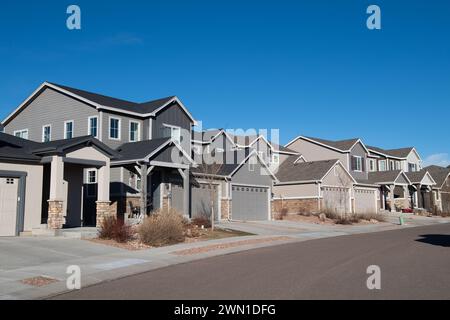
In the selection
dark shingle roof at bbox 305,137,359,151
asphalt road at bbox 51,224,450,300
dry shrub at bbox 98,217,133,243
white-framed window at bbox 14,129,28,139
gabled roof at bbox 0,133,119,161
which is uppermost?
dark shingle roof at bbox 305,137,359,151

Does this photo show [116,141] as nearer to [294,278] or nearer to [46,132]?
[46,132]

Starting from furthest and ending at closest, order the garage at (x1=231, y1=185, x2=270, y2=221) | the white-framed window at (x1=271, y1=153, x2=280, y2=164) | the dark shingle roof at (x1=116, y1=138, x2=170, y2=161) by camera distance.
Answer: the white-framed window at (x1=271, y1=153, x2=280, y2=164) → the garage at (x1=231, y1=185, x2=270, y2=221) → the dark shingle roof at (x1=116, y1=138, x2=170, y2=161)

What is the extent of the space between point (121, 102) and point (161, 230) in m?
16.6

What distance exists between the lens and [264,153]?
50.0m

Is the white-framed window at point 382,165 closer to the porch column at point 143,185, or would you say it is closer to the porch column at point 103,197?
the porch column at point 143,185

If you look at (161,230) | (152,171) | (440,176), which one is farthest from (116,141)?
(440,176)

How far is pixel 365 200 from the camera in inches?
1898

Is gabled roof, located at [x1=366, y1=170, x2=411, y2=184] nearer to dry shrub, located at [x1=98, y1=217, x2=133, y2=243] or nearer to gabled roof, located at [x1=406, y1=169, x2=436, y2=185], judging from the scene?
gabled roof, located at [x1=406, y1=169, x2=436, y2=185]

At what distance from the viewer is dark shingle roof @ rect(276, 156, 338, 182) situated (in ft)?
140

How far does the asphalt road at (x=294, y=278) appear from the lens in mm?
9469

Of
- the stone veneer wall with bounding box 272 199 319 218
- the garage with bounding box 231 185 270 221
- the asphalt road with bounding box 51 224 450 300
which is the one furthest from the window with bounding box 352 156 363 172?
the asphalt road with bounding box 51 224 450 300

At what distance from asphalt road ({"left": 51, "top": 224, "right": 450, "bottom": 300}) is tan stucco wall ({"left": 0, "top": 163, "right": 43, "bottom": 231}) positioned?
8915mm

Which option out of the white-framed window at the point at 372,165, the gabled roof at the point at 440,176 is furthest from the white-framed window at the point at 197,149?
the gabled roof at the point at 440,176

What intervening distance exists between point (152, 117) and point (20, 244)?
16.7 m
